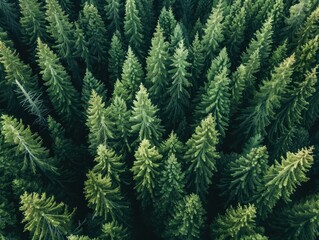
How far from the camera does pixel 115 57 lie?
30.1 feet

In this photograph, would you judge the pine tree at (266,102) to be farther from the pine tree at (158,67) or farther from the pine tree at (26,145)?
the pine tree at (26,145)

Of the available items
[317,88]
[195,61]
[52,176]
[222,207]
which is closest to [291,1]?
[317,88]

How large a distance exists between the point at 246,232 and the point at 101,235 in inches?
113

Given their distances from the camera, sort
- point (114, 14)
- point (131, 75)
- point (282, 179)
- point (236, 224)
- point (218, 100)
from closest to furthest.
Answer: point (282, 179) → point (236, 224) → point (218, 100) → point (131, 75) → point (114, 14)

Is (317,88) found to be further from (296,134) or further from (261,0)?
(261,0)

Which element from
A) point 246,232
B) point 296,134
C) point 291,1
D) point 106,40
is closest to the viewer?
point 246,232

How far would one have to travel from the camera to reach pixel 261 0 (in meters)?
9.95

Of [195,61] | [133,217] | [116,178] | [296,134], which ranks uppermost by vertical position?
[195,61]

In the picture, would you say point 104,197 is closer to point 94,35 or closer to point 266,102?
point 266,102

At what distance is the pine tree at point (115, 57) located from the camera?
8977mm

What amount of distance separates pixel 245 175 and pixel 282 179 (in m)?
0.81

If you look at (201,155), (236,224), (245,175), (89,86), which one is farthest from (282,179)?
(89,86)

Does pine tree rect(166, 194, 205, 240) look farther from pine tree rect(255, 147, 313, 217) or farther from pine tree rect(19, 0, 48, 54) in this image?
pine tree rect(19, 0, 48, 54)

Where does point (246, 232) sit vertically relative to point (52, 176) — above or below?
above
